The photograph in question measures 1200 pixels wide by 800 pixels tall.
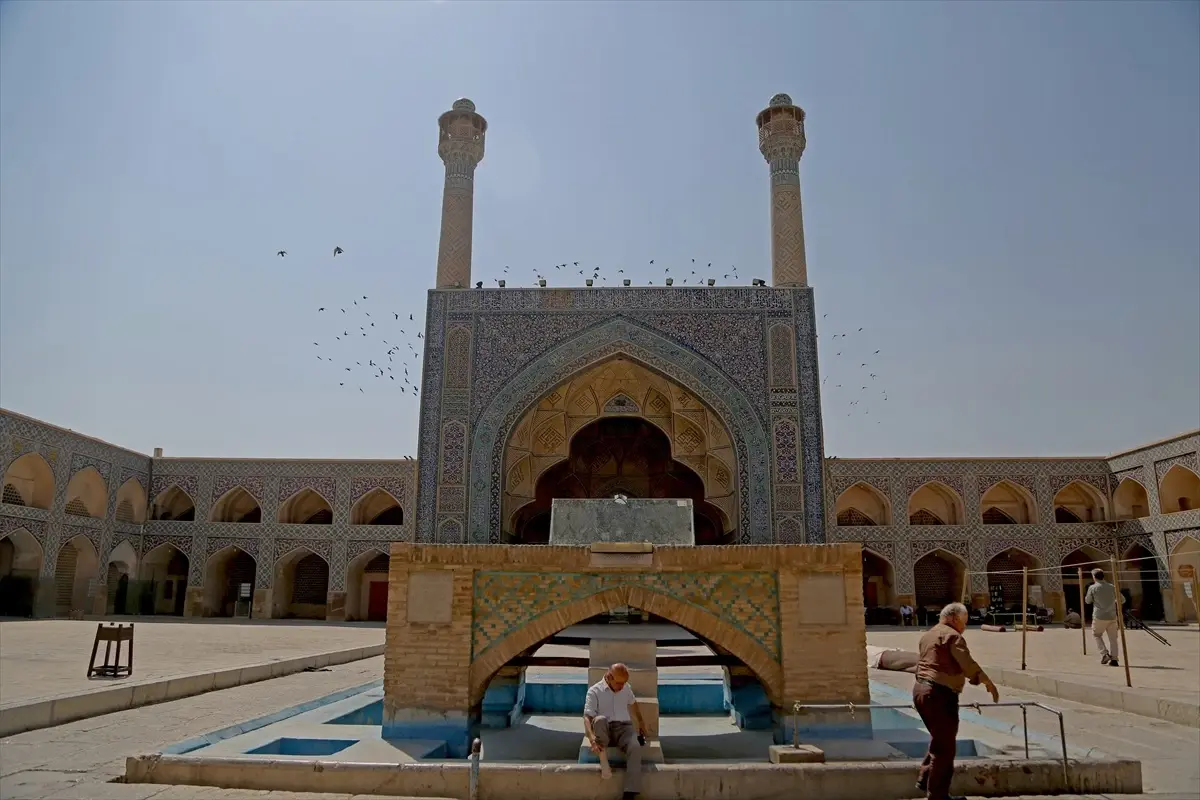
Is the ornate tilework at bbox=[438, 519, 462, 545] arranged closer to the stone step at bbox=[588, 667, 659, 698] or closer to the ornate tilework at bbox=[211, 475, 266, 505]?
the ornate tilework at bbox=[211, 475, 266, 505]

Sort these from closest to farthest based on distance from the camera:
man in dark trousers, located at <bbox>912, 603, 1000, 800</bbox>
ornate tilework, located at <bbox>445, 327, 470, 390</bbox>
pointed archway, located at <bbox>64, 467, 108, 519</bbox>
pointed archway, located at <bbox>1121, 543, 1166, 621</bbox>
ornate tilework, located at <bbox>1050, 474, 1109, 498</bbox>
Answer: man in dark trousers, located at <bbox>912, 603, 1000, 800</bbox> → ornate tilework, located at <bbox>445, 327, 470, 390</bbox> → pointed archway, located at <bbox>64, 467, 108, 519</bbox> → pointed archway, located at <bbox>1121, 543, 1166, 621</bbox> → ornate tilework, located at <bbox>1050, 474, 1109, 498</bbox>

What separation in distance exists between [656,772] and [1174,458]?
16255 mm

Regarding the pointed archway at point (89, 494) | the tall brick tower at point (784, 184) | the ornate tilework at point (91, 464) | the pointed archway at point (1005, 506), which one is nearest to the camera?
the tall brick tower at point (784, 184)

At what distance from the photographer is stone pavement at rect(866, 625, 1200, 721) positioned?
6.79m

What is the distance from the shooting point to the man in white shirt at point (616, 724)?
3.78 meters

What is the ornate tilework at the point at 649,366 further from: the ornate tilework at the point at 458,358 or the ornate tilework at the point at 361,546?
the ornate tilework at the point at 361,546

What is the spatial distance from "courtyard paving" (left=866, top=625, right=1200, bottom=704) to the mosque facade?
1.02 meters

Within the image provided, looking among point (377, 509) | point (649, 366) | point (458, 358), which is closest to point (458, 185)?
point (458, 358)

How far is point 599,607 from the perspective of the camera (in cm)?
→ 505

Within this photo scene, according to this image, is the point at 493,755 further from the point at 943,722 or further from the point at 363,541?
the point at 363,541

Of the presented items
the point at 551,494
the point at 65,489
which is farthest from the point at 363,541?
the point at 65,489

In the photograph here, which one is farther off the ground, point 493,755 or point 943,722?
point 943,722

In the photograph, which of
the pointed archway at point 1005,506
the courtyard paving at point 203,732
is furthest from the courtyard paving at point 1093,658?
the pointed archway at point 1005,506

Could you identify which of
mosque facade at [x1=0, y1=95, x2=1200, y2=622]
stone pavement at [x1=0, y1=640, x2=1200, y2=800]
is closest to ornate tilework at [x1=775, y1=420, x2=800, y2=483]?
mosque facade at [x1=0, y1=95, x2=1200, y2=622]
